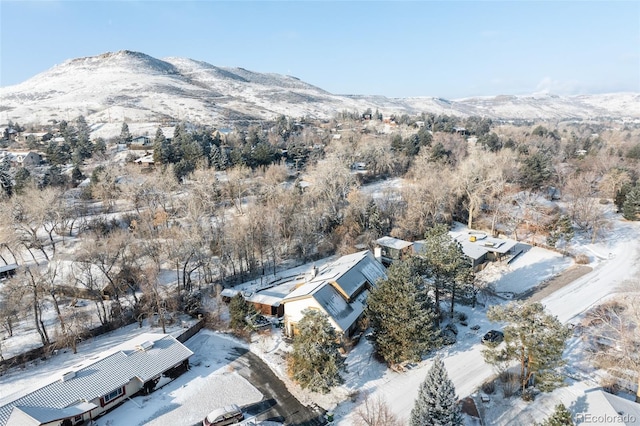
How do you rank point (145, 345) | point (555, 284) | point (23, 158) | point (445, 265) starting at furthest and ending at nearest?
1. point (23, 158)
2. point (555, 284)
3. point (445, 265)
4. point (145, 345)

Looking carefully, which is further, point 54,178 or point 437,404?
point 54,178

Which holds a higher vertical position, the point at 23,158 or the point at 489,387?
the point at 23,158

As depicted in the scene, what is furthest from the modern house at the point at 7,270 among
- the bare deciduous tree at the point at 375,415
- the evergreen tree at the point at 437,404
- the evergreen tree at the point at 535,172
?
the evergreen tree at the point at 535,172

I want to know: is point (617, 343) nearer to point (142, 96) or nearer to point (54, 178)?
point (54, 178)

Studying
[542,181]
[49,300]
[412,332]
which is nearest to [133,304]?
[49,300]

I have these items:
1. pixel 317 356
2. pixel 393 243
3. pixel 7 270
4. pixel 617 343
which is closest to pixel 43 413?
pixel 317 356

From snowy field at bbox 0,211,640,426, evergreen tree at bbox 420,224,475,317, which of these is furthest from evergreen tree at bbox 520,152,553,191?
evergreen tree at bbox 420,224,475,317

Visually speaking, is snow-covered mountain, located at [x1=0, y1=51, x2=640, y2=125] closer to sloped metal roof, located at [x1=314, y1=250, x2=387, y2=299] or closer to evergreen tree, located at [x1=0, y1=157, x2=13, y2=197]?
evergreen tree, located at [x1=0, y1=157, x2=13, y2=197]
